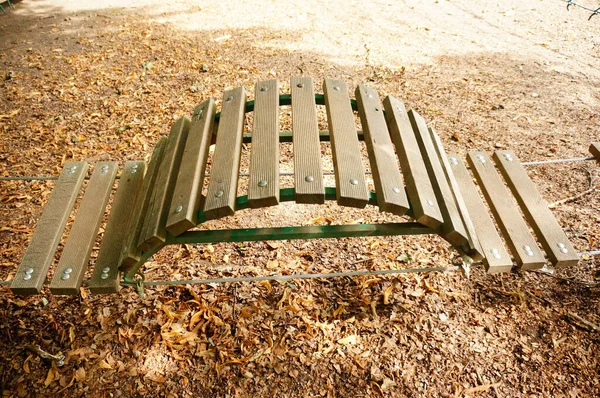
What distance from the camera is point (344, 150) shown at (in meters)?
2.04

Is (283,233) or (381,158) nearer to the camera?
(283,233)

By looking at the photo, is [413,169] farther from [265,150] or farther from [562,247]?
[562,247]

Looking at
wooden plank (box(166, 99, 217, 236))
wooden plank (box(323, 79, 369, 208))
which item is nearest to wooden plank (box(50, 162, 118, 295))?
wooden plank (box(166, 99, 217, 236))

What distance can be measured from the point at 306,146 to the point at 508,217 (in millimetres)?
1172

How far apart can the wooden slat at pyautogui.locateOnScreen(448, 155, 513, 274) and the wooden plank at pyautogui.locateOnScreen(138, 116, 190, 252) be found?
1.56 metres

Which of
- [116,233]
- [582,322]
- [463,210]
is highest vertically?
[463,210]

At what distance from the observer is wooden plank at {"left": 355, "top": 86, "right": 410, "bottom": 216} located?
179cm

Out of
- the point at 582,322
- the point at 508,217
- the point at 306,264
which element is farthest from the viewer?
the point at 306,264

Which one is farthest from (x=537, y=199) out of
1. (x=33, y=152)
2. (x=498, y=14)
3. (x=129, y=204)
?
(x=498, y=14)

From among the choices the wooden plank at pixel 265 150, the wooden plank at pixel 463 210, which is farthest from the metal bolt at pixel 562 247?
the wooden plank at pixel 265 150

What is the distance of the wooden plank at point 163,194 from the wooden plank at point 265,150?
1.39 ft

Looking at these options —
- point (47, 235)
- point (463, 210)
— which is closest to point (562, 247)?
point (463, 210)

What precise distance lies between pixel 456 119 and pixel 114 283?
3.94 meters

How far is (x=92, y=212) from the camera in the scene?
2.12 metres
